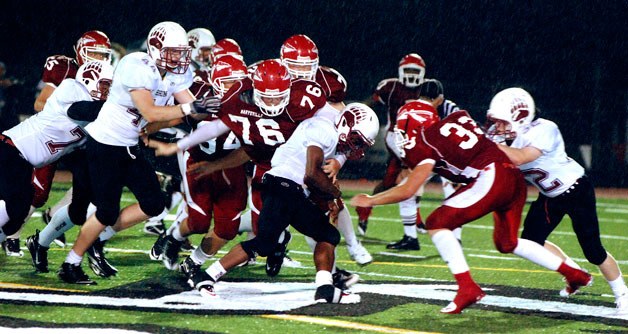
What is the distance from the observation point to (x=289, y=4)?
16828mm

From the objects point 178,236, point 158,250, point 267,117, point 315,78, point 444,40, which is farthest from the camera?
point 444,40

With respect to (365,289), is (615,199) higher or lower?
lower

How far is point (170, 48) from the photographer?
6281 mm

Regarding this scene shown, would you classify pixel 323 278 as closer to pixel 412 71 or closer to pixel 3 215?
A: pixel 3 215

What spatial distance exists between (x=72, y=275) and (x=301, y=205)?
1.46m

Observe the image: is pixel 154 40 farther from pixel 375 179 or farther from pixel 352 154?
pixel 375 179

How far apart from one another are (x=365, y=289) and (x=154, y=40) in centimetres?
194

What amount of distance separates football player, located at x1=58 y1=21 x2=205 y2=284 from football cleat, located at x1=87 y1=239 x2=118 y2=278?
28cm

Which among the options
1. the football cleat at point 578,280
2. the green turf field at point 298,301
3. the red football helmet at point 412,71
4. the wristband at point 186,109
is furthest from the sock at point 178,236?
the red football helmet at point 412,71

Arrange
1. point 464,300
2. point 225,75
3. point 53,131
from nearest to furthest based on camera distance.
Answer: point 464,300 → point 53,131 → point 225,75

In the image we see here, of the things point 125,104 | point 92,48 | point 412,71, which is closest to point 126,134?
point 125,104

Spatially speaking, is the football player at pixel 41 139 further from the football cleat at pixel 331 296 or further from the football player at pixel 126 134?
the football cleat at pixel 331 296

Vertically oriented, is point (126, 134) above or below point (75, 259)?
above

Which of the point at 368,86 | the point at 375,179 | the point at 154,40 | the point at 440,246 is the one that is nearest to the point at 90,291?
the point at 154,40
